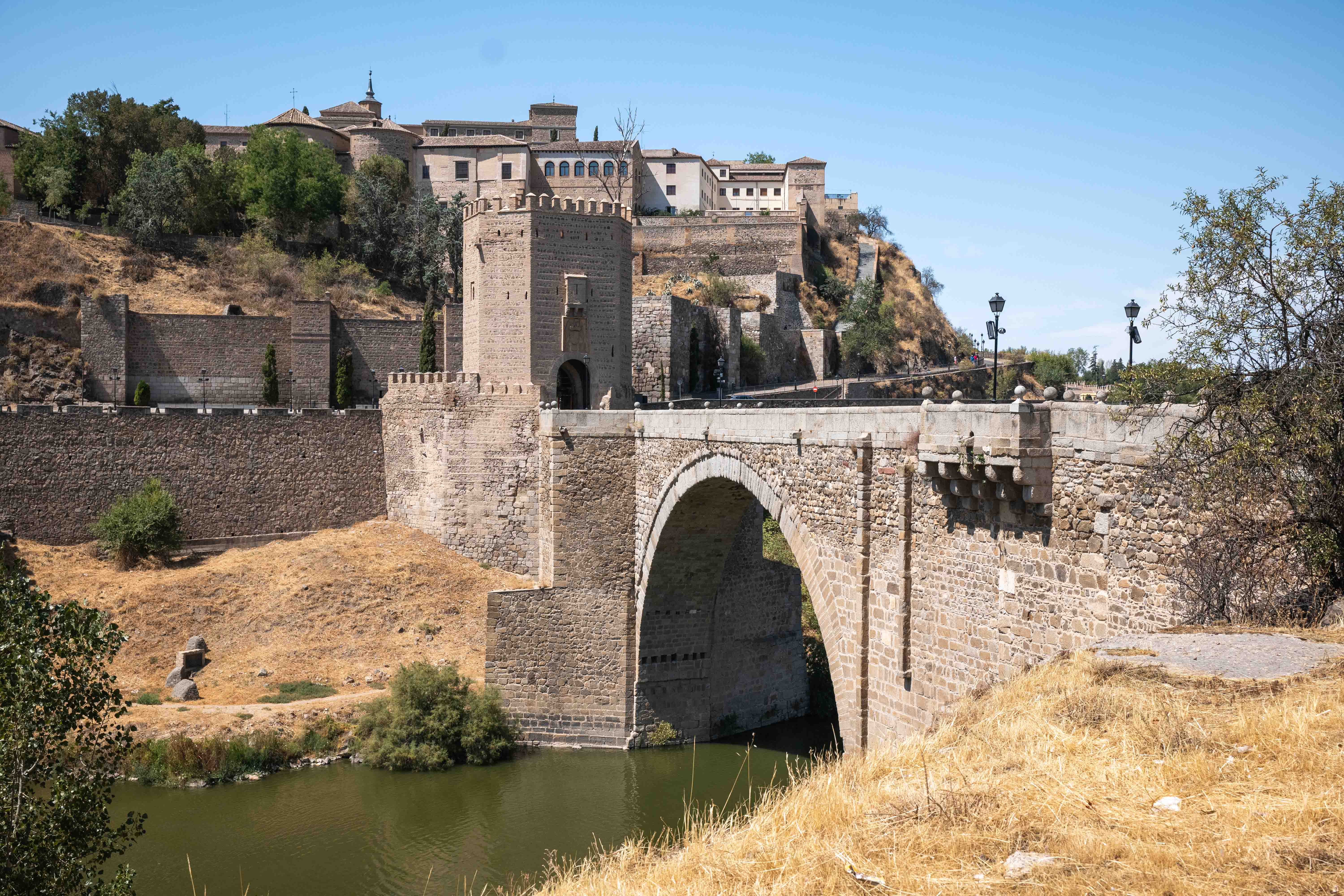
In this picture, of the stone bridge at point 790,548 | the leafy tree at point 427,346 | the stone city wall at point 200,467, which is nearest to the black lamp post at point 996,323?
the stone bridge at point 790,548

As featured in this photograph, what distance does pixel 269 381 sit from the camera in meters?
35.7

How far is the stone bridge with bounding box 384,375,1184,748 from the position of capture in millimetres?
8828

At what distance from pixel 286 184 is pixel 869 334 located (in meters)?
28.6

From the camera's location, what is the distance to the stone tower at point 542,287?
83.9 feet

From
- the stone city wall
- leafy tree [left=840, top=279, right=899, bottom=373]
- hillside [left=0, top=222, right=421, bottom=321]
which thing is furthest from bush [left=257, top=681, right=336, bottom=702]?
leafy tree [left=840, top=279, right=899, bottom=373]

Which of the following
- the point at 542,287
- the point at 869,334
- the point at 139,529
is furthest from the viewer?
the point at 869,334

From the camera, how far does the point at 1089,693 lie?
21.4 ft

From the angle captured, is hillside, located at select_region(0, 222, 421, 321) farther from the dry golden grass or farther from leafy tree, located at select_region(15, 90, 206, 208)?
the dry golden grass

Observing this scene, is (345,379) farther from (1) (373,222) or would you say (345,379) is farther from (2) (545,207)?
(2) (545,207)

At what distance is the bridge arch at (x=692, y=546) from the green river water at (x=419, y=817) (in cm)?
176

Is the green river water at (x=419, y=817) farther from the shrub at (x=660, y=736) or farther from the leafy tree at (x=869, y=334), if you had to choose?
the leafy tree at (x=869, y=334)

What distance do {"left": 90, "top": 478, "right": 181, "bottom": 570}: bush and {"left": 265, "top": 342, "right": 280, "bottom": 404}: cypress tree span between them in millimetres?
9657

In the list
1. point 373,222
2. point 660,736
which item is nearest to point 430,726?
point 660,736

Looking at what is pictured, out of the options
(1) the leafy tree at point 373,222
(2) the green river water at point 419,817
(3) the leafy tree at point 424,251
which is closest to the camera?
(2) the green river water at point 419,817
